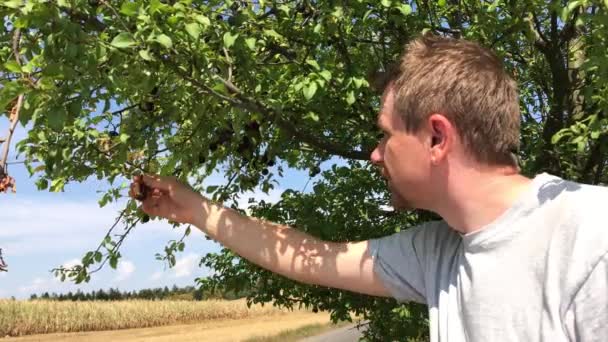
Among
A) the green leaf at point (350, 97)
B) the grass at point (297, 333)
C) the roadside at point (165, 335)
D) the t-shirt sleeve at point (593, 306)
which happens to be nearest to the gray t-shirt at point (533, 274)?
the t-shirt sleeve at point (593, 306)

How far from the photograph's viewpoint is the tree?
2.12m

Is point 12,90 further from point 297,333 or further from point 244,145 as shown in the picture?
point 297,333

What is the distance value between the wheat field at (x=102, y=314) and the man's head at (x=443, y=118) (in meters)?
40.5

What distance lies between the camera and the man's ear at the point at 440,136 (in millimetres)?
1545

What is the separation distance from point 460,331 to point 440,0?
8.94 ft

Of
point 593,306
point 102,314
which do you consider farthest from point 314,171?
point 102,314

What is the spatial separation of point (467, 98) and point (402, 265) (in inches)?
21.3

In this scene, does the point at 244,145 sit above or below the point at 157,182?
above

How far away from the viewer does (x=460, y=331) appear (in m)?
1.57

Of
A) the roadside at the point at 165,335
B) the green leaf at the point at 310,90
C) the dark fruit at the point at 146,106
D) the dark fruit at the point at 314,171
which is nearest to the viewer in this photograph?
the green leaf at the point at 310,90

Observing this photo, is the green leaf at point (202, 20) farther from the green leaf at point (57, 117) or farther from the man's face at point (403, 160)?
the man's face at point (403, 160)

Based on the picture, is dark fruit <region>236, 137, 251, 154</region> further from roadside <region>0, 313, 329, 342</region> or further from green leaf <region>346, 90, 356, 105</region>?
roadside <region>0, 313, 329, 342</region>

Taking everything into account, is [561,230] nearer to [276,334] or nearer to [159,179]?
[159,179]

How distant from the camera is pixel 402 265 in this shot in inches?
73.5
